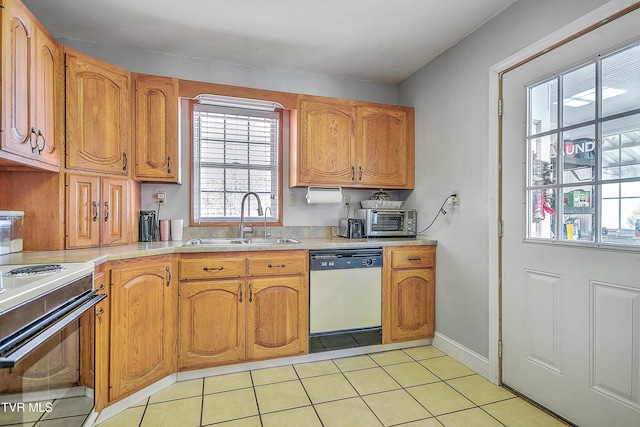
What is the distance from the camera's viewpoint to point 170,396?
2.05 metres

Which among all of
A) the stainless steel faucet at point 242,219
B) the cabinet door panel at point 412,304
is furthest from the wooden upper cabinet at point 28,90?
the cabinet door panel at point 412,304

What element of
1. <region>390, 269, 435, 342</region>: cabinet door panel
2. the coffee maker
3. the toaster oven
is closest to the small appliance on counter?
the toaster oven

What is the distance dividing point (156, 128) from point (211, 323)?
1.48 meters

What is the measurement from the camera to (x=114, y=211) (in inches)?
90.9

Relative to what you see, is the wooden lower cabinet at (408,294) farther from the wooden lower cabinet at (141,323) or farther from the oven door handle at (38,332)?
the oven door handle at (38,332)

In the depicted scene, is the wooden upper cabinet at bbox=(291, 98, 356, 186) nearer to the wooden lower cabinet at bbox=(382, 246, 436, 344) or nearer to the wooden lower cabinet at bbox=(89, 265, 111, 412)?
the wooden lower cabinet at bbox=(382, 246, 436, 344)

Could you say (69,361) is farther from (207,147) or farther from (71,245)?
(207,147)

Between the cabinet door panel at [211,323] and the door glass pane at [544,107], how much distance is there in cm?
214

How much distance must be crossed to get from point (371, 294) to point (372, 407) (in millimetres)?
880

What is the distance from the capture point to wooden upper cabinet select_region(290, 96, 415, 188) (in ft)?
9.34

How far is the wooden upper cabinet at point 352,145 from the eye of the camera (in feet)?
9.34

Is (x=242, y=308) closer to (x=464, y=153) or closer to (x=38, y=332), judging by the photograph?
(x=38, y=332)

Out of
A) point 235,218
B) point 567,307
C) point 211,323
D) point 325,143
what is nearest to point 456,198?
point 567,307

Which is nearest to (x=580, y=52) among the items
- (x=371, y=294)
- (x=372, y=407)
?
(x=371, y=294)
